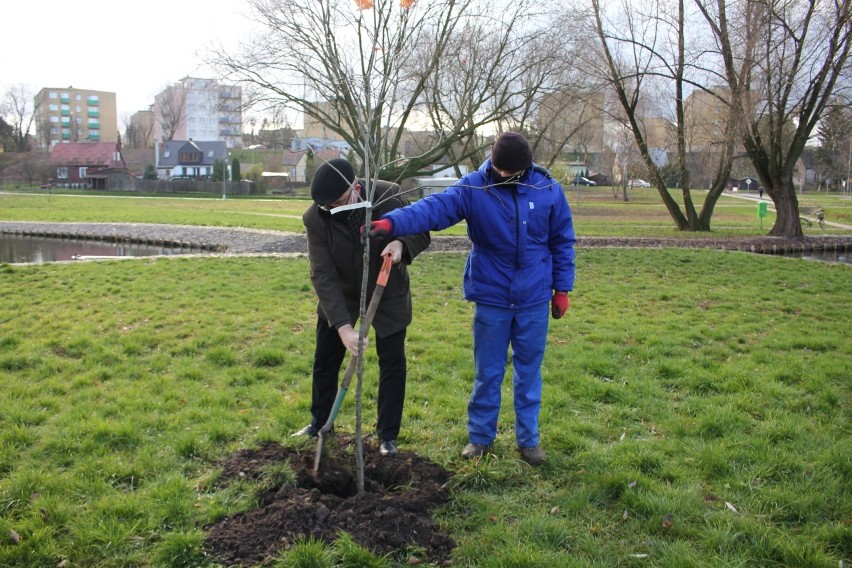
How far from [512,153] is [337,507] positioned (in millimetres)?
2197

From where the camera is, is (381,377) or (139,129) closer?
(381,377)

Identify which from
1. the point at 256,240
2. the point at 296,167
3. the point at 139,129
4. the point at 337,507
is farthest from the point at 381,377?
the point at 139,129

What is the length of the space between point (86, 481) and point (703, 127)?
857 inches

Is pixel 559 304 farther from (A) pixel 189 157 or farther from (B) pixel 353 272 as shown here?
(A) pixel 189 157

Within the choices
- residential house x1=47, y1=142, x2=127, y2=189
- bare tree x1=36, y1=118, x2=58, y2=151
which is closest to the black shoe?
residential house x1=47, y1=142, x2=127, y2=189

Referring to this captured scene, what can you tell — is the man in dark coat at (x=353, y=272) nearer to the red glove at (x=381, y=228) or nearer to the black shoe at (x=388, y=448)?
the black shoe at (x=388, y=448)

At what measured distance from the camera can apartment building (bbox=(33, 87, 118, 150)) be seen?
410 ft

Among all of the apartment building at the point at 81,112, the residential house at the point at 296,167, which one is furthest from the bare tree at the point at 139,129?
the residential house at the point at 296,167

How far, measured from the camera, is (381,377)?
4.27m

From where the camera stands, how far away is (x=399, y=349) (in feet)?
13.7

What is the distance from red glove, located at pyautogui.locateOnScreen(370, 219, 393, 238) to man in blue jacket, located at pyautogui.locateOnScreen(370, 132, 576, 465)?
1.08 ft

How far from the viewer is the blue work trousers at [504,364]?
4164 mm

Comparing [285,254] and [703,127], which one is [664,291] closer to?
[285,254]

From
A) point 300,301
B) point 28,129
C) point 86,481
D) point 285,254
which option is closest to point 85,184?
point 28,129
